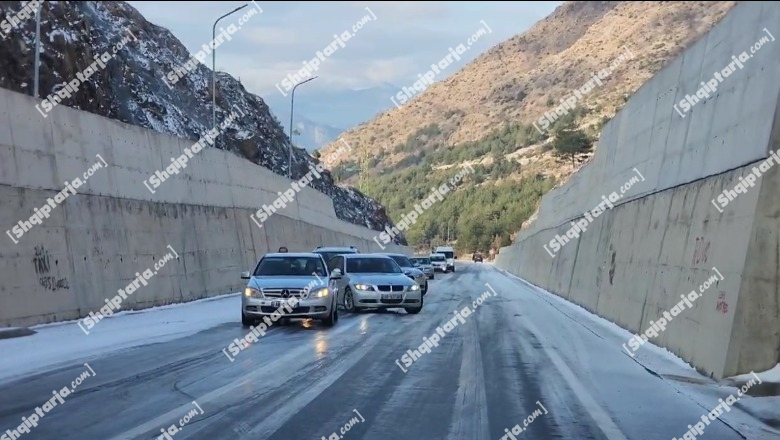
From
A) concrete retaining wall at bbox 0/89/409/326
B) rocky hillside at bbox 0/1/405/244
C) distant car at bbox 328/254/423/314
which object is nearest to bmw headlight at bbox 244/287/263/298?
concrete retaining wall at bbox 0/89/409/326

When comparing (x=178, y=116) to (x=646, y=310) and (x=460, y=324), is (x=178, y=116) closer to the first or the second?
(x=460, y=324)

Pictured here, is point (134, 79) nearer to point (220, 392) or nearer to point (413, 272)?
point (413, 272)

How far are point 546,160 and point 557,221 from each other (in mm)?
93968

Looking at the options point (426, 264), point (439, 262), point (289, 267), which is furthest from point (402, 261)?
point (439, 262)

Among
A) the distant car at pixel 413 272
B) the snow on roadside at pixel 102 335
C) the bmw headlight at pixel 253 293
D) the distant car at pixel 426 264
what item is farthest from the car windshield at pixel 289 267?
the distant car at pixel 426 264

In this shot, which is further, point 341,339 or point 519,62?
point 519,62

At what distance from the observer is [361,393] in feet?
31.2

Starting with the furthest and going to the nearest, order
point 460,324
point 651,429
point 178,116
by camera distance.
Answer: point 178,116
point 460,324
point 651,429

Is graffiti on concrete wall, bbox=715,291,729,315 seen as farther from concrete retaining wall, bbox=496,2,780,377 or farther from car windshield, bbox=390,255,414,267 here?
car windshield, bbox=390,255,414,267

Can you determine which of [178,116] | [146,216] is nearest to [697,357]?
[146,216]

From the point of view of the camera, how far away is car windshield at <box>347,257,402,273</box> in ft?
79.3

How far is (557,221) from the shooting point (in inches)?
1820

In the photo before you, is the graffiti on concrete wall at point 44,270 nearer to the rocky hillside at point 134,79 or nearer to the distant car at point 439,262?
the rocky hillside at point 134,79

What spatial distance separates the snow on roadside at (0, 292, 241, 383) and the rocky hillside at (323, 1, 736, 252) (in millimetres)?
40879
